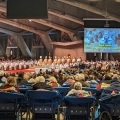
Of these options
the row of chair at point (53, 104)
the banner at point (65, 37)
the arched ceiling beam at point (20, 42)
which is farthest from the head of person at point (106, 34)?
the row of chair at point (53, 104)

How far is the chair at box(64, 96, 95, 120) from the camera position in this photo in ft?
25.2

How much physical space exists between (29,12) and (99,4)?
15712mm

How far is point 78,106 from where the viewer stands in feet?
25.7

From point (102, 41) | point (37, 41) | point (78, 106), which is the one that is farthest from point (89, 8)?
point (37, 41)

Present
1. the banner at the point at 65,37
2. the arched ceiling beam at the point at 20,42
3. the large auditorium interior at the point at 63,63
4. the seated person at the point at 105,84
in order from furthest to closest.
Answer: the arched ceiling beam at the point at 20,42 → the banner at the point at 65,37 → the seated person at the point at 105,84 → the large auditorium interior at the point at 63,63

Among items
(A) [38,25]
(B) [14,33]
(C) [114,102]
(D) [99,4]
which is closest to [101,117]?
(C) [114,102]

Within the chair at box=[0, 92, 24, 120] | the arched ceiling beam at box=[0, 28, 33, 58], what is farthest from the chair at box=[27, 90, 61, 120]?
the arched ceiling beam at box=[0, 28, 33, 58]

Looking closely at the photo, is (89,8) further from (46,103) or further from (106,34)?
(46,103)

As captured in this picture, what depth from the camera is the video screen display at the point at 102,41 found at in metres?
29.8

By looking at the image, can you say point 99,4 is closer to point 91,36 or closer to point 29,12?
point 91,36

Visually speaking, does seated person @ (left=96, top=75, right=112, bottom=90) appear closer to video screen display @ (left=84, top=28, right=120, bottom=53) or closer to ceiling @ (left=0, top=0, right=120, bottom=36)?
ceiling @ (left=0, top=0, right=120, bottom=36)

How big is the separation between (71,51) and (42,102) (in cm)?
3264

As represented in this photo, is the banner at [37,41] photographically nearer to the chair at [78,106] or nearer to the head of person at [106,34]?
the head of person at [106,34]

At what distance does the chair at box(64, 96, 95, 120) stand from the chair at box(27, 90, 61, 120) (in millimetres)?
289
